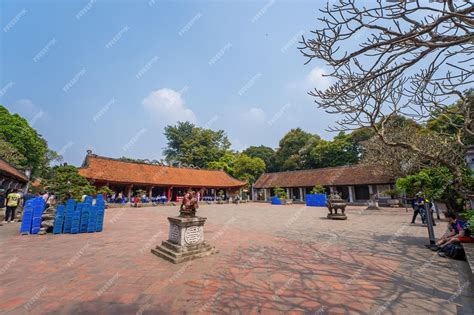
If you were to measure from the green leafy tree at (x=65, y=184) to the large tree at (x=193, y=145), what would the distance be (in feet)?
94.5

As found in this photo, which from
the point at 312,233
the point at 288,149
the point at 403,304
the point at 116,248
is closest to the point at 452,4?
the point at 403,304

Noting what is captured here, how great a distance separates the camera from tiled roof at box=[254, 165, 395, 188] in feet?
73.3

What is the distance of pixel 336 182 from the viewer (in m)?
25.3

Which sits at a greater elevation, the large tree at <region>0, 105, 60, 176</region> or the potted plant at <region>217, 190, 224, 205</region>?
the large tree at <region>0, 105, 60, 176</region>

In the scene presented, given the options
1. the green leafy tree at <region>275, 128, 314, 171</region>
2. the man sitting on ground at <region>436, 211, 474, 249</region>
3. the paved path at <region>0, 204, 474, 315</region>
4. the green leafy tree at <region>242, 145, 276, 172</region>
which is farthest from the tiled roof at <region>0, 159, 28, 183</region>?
the green leafy tree at <region>242, 145, 276, 172</region>

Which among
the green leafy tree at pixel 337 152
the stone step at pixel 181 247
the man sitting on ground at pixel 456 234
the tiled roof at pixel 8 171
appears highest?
the green leafy tree at pixel 337 152

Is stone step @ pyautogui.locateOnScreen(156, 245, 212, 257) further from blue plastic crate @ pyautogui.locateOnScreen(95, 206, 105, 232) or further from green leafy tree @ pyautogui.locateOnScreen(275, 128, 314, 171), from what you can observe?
green leafy tree @ pyautogui.locateOnScreen(275, 128, 314, 171)

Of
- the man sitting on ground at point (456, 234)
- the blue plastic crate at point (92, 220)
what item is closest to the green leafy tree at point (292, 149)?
the man sitting on ground at point (456, 234)

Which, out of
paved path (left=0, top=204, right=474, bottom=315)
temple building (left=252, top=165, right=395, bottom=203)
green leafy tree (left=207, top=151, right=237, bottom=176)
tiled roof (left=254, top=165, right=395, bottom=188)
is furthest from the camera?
green leafy tree (left=207, top=151, right=237, bottom=176)

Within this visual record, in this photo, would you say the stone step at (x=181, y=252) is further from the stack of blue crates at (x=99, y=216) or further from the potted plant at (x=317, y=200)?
the potted plant at (x=317, y=200)

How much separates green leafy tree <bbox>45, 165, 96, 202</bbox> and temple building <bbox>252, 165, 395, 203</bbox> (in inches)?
798

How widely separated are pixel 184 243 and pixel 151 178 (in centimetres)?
2061

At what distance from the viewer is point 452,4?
2193 millimetres

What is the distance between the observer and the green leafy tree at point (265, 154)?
4544cm
